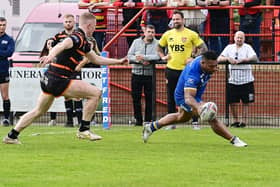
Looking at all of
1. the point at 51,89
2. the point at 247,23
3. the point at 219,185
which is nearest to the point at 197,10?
the point at 247,23

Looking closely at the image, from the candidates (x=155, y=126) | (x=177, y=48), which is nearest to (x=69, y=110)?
(x=177, y=48)

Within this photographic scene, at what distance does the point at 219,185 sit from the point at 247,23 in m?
12.3

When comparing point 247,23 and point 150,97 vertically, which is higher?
point 247,23

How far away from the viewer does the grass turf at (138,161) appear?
10.4 metres

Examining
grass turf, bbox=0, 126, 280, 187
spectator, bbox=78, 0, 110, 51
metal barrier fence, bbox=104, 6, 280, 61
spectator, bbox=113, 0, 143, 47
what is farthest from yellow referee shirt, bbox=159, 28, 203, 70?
spectator, bbox=78, 0, 110, 51

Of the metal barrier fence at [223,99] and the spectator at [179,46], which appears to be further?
the metal barrier fence at [223,99]

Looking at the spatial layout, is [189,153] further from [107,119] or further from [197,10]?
[197,10]

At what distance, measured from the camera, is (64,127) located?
2014cm

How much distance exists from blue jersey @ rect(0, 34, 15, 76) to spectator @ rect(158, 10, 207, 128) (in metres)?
3.51

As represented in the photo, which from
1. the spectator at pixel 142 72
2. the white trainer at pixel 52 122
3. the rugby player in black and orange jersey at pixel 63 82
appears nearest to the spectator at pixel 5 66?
the white trainer at pixel 52 122

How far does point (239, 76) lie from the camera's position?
2055 centimetres

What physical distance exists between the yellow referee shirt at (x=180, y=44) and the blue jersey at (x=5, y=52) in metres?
3.67

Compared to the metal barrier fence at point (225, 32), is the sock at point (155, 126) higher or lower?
lower

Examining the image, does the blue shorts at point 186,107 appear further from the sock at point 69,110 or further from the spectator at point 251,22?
the spectator at point 251,22
